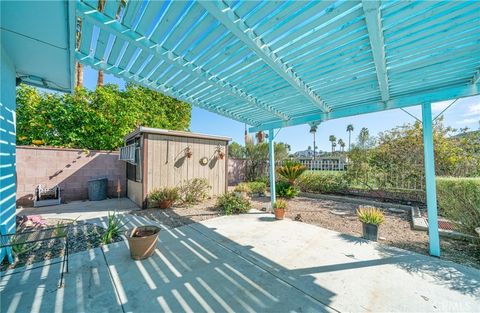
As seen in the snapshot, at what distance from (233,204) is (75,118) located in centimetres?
811

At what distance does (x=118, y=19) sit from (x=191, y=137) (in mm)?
5176

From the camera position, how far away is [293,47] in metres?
2.19

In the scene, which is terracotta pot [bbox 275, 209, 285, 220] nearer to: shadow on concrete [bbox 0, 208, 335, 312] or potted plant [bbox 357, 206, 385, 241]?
potted plant [bbox 357, 206, 385, 241]

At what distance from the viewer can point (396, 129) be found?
738cm

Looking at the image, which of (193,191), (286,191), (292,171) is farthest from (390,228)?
(193,191)

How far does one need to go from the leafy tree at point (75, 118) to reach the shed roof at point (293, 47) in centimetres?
663

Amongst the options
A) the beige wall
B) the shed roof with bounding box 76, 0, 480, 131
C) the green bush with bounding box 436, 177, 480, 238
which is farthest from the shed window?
the green bush with bounding box 436, 177, 480, 238

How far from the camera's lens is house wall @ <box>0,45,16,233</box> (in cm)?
261

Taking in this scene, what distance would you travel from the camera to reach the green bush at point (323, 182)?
8.25m

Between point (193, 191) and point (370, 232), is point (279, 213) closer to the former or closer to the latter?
point (370, 232)

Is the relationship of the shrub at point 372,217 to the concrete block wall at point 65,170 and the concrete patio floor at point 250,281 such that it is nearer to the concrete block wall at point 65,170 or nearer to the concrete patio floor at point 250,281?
the concrete patio floor at point 250,281

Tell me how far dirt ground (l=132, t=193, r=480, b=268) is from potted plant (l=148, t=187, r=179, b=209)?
0.22 meters

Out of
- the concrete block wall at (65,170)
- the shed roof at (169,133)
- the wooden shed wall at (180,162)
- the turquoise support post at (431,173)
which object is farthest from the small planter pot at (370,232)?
the concrete block wall at (65,170)

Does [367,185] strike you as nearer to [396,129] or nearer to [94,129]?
[396,129]
